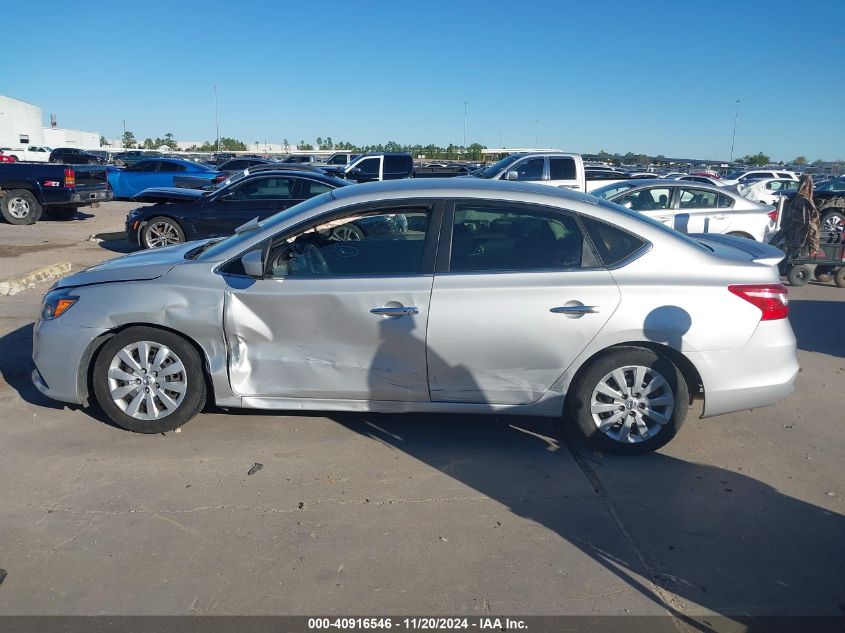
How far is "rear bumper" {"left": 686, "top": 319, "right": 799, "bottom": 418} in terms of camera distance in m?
4.65

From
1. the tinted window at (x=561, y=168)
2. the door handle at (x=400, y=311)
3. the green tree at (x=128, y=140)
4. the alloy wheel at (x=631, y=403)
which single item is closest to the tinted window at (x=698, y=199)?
the tinted window at (x=561, y=168)

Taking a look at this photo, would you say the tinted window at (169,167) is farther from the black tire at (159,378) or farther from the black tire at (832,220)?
the black tire at (159,378)

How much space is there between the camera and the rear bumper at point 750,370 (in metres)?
4.65

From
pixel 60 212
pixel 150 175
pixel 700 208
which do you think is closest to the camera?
pixel 700 208

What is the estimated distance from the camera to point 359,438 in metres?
5.00

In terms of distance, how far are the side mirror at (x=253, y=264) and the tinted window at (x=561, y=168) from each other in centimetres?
1406

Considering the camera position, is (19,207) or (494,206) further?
(19,207)

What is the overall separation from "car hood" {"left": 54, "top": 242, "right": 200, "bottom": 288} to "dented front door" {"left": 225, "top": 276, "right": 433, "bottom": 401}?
603 millimetres

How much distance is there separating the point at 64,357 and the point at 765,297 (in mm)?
4621

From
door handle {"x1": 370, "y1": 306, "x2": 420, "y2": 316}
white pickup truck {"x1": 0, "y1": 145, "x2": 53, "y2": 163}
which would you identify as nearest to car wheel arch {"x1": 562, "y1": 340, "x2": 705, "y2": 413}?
door handle {"x1": 370, "y1": 306, "x2": 420, "y2": 316}

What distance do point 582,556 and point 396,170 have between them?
67.8ft

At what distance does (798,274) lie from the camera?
1130 cm

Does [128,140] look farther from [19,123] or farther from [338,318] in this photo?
[338,318]

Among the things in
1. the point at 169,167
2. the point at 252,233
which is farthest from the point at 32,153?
the point at 252,233
